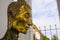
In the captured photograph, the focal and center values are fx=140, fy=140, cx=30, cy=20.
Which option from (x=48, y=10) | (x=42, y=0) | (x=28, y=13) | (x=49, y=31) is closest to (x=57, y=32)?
(x=49, y=31)

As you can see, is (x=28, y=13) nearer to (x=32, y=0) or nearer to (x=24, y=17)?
A: (x=24, y=17)

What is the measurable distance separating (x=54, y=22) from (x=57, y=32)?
99mm

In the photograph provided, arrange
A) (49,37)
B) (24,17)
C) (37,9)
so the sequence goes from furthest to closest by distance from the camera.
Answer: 1. (37,9)
2. (49,37)
3. (24,17)

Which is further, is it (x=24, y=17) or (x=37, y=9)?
(x=37, y=9)

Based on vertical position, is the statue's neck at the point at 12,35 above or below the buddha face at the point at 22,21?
below

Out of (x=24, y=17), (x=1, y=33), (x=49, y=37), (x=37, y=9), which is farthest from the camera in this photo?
(x=37, y=9)

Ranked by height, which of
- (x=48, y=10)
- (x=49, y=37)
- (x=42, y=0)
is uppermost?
(x=42, y=0)

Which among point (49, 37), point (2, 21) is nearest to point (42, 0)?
point (49, 37)

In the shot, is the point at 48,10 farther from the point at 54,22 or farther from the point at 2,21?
the point at 2,21

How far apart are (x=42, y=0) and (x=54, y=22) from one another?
26 centimetres

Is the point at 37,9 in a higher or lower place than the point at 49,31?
higher

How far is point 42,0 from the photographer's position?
55.6 inches

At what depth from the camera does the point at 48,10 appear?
138 cm

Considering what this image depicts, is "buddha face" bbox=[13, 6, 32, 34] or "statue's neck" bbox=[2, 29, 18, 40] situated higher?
"buddha face" bbox=[13, 6, 32, 34]
